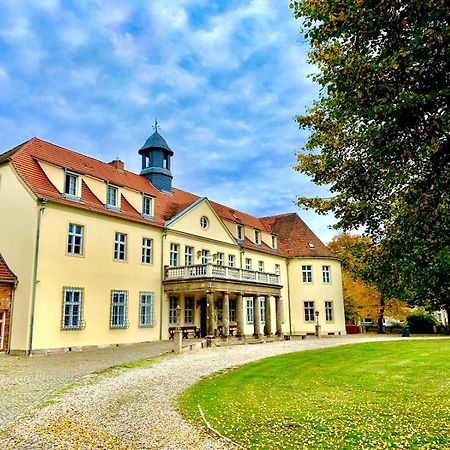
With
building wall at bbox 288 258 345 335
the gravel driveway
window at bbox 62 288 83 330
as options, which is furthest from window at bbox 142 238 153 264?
building wall at bbox 288 258 345 335

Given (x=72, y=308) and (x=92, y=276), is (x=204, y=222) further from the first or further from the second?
(x=72, y=308)

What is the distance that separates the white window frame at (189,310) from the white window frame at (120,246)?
614cm

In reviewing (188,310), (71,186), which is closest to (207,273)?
(188,310)

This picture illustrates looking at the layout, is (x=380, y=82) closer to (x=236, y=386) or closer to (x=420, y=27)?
(x=420, y=27)

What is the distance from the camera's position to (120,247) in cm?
2361

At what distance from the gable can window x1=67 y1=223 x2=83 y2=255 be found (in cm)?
635

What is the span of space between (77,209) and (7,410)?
45.1ft

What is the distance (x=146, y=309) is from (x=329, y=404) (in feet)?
56.0

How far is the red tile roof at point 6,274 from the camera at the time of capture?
61.3ft

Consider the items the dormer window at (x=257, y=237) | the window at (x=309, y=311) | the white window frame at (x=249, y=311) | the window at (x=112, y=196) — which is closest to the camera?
the window at (x=112, y=196)

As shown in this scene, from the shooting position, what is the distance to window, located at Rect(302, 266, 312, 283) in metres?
39.1

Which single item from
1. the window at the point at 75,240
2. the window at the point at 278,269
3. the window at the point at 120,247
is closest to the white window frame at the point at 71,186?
the window at the point at 75,240

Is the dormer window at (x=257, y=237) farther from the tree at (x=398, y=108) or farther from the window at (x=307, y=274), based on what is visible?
the tree at (x=398, y=108)

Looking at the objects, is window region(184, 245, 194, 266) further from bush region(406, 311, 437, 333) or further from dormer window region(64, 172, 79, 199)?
bush region(406, 311, 437, 333)
